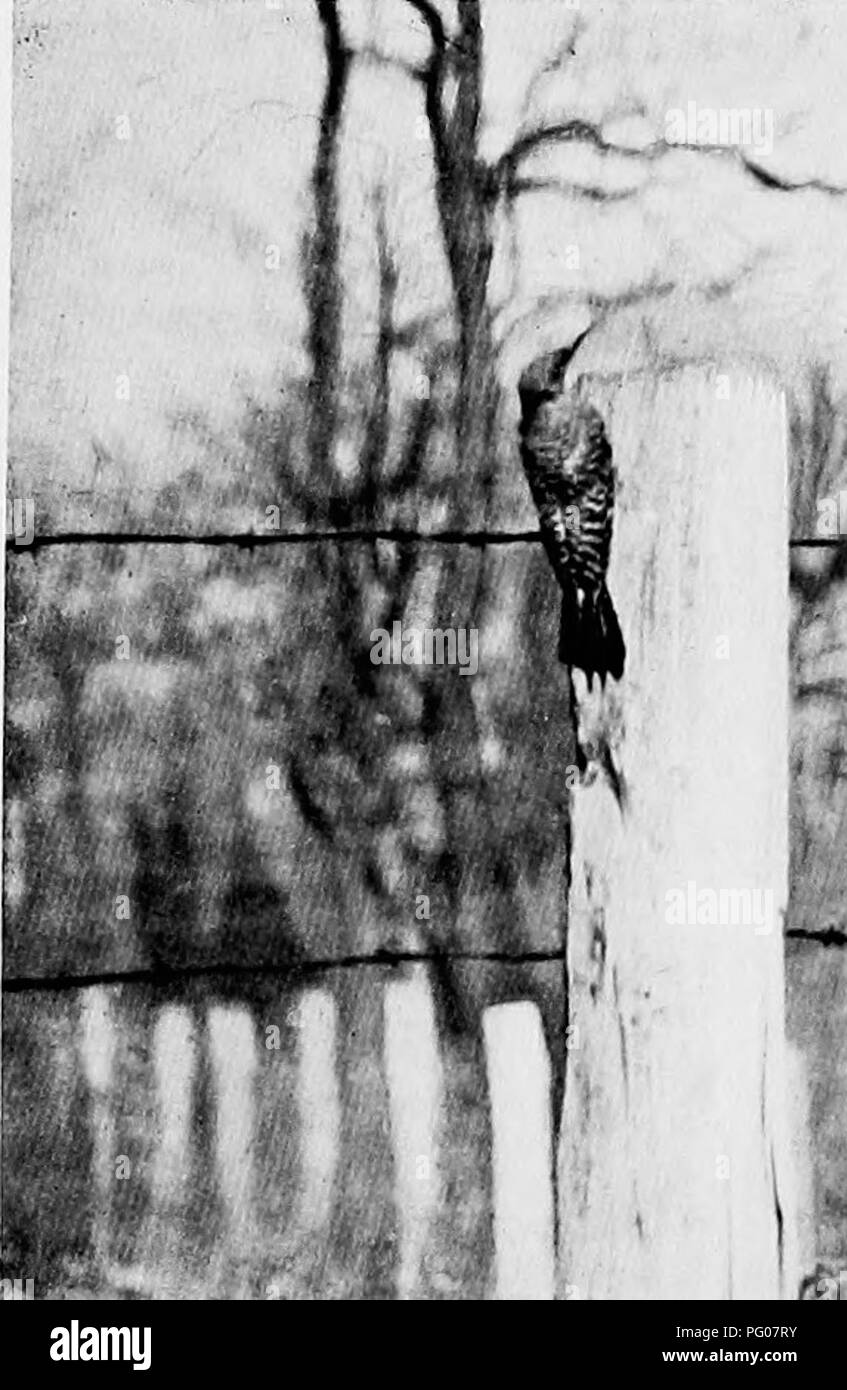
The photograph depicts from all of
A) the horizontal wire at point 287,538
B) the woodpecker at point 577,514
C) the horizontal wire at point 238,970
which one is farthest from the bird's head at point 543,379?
the horizontal wire at point 238,970

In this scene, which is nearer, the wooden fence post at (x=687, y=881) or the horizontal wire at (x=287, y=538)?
the wooden fence post at (x=687, y=881)

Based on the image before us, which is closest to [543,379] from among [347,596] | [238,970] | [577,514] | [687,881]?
[577,514]

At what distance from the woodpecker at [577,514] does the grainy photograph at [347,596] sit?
0.02 metres

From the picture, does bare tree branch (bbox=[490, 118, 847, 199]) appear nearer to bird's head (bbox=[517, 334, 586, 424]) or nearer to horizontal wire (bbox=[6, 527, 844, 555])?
bird's head (bbox=[517, 334, 586, 424])

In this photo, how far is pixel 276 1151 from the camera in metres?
1.44

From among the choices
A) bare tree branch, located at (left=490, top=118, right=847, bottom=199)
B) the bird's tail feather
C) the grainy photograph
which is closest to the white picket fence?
the grainy photograph

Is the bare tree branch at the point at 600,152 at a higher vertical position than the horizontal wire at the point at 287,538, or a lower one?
higher

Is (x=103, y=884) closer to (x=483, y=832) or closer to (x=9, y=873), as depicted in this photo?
(x=9, y=873)

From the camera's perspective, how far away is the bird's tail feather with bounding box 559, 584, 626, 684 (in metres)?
1.36

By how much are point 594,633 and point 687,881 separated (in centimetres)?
23

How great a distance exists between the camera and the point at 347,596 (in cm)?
146

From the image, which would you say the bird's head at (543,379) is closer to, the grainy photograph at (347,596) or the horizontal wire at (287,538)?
the grainy photograph at (347,596)

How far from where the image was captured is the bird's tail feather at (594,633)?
1.36 m
